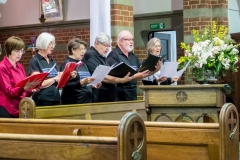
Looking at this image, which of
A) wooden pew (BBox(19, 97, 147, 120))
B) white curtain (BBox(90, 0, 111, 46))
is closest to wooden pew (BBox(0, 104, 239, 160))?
wooden pew (BBox(19, 97, 147, 120))

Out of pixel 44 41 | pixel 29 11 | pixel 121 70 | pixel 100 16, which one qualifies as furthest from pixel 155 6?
pixel 44 41

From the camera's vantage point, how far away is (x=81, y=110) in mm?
4805

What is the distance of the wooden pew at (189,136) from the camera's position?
265 cm

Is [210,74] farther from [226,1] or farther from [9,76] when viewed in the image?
[226,1]

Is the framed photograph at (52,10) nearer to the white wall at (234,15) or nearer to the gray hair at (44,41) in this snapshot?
the white wall at (234,15)

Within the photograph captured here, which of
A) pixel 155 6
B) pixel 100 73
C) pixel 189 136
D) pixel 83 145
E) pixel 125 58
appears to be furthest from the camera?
pixel 155 6

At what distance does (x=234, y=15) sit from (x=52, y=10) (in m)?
3.61

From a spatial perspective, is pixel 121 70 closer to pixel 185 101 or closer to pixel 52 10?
pixel 185 101

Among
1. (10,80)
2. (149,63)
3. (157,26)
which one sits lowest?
(10,80)

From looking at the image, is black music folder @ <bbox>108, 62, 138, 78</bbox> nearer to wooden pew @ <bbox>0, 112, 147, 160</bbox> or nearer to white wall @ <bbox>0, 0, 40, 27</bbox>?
wooden pew @ <bbox>0, 112, 147, 160</bbox>

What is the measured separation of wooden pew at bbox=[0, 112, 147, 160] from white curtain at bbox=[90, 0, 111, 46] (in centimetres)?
465

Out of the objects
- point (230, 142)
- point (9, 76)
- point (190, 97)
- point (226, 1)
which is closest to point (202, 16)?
point (226, 1)

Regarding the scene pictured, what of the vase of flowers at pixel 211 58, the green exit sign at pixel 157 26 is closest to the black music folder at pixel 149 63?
the vase of flowers at pixel 211 58

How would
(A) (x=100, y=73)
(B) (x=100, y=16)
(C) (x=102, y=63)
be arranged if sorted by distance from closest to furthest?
(A) (x=100, y=73)
(C) (x=102, y=63)
(B) (x=100, y=16)
